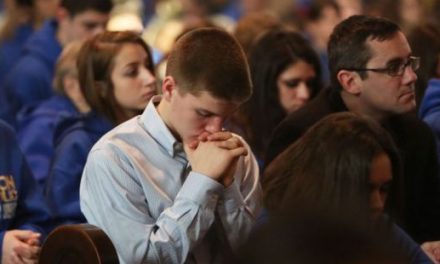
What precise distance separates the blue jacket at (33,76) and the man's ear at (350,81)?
9.18 feet

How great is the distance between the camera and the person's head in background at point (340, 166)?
287 centimetres

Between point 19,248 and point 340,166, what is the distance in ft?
4.26

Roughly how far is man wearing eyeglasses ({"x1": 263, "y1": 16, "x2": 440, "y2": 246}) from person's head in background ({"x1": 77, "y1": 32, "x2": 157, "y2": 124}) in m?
0.63

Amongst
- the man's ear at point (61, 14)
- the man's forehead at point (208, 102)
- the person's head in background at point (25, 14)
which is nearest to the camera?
the man's forehead at point (208, 102)

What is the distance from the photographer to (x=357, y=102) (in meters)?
4.36

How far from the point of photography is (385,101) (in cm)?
430

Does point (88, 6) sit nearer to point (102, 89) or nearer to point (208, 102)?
point (102, 89)

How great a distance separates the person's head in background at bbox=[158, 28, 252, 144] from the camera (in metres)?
3.29

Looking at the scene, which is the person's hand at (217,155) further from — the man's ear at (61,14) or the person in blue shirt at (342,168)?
the man's ear at (61,14)

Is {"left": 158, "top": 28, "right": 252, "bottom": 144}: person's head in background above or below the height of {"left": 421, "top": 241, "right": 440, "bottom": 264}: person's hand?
above

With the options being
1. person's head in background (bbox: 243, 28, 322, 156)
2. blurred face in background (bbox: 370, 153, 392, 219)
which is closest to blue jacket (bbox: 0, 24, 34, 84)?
person's head in background (bbox: 243, 28, 322, 156)

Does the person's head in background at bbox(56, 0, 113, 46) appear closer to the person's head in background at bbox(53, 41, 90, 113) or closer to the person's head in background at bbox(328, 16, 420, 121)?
the person's head in background at bbox(53, 41, 90, 113)

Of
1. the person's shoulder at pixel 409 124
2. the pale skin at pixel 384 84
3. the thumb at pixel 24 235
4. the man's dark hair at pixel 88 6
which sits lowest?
the thumb at pixel 24 235

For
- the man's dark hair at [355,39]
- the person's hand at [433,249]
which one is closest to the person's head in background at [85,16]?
the man's dark hair at [355,39]
